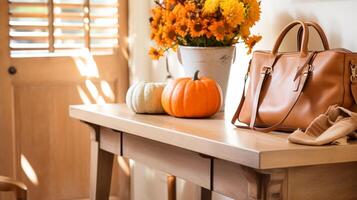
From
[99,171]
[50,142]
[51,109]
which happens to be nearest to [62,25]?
[51,109]

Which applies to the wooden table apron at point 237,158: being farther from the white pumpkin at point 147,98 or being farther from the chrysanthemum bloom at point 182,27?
the chrysanthemum bloom at point 182,27

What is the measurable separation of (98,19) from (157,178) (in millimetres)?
899

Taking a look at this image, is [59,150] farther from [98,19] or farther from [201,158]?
[201,158]

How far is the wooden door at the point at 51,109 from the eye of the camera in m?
3.39

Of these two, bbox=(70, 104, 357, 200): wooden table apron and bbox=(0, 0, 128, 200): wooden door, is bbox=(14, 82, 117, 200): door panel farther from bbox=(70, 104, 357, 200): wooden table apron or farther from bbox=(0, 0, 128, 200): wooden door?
bbox=(70, 104, 357, 200): wooden table apron

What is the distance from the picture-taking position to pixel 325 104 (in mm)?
1871

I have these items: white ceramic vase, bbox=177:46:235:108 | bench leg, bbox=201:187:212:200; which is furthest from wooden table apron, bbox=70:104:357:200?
bench leg, bbox=201:187:212:200

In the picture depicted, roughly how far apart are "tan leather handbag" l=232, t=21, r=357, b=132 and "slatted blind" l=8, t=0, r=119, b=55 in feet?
5.27

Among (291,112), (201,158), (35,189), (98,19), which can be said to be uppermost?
(98,19)

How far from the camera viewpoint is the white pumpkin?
2408 millimetres

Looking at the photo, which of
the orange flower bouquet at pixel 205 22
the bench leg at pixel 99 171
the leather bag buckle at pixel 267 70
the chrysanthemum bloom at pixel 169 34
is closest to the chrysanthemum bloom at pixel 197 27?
the orange flower bouquet at pixel 205 22

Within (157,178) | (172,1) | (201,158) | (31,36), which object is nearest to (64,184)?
(157,178)

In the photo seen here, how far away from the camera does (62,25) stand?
3480mm

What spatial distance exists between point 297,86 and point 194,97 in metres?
0.44
